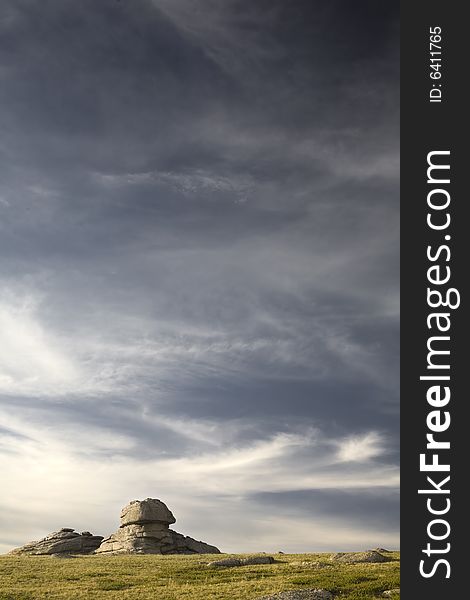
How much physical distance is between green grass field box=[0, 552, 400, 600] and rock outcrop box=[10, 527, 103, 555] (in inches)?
1604

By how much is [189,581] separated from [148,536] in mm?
64822

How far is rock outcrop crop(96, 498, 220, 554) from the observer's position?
104 meters

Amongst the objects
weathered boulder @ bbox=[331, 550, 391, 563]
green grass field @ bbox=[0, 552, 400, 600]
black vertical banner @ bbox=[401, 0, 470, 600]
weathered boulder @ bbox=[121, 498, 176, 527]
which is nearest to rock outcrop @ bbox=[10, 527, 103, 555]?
weathered boulder @ bbox=[121, 498, 176, 527]

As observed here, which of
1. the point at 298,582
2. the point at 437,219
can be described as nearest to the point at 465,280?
the point at 437,219

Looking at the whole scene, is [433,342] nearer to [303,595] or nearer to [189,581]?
[303,595]

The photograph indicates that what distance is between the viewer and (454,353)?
22328mm

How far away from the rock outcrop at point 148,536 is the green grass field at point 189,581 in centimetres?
4094

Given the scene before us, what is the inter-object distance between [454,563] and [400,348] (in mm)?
8290

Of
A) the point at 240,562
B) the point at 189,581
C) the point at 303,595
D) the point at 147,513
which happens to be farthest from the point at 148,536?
the point at 303,595

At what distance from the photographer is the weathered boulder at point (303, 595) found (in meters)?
35.7

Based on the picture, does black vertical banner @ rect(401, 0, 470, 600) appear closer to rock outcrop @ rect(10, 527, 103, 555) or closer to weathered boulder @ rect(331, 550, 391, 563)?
weathered boulder @ rect(331, 550, 391, 563)

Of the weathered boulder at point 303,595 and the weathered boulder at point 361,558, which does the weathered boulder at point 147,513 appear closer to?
the weathered boulder at point 361,558

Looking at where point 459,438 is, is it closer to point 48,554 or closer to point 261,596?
point 261,596

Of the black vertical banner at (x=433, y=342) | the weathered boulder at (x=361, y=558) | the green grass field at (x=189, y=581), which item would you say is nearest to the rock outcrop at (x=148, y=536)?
the green grass field at (x=189, y=581)
